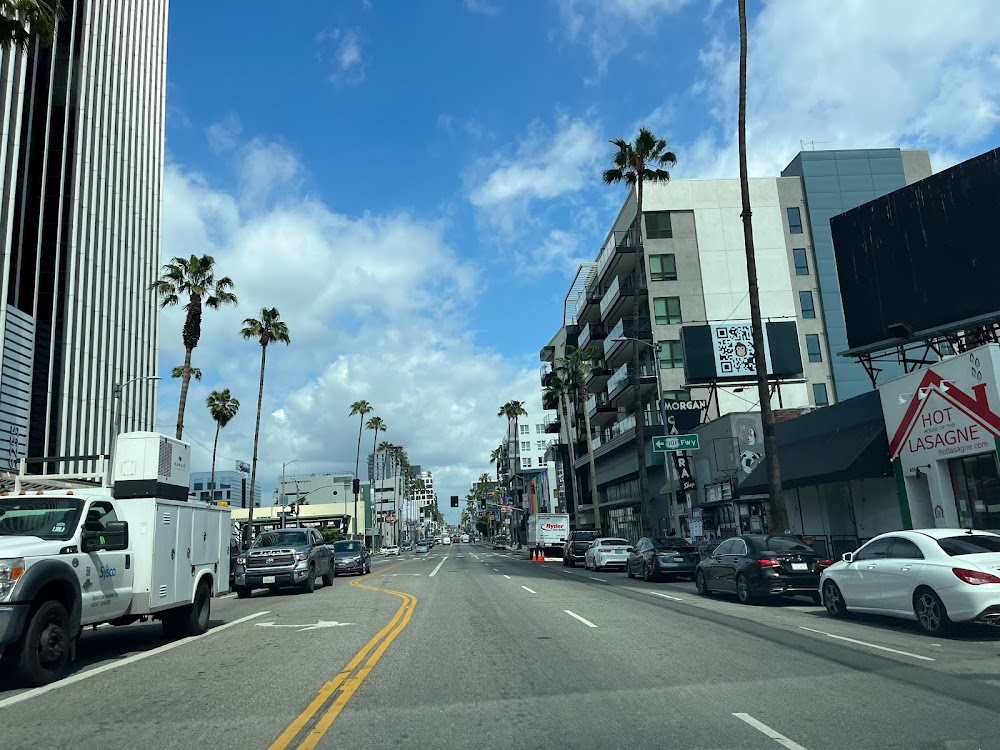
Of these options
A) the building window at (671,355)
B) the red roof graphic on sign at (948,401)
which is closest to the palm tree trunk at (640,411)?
the building window at (671,355)

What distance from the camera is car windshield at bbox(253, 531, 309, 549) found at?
75.7 ft

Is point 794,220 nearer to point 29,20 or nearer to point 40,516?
point 29,20

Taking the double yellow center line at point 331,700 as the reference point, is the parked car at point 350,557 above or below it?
above

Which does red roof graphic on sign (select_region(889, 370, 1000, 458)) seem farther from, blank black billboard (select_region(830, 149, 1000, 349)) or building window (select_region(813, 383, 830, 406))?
building window (select_region(813, 383, 830, 406))

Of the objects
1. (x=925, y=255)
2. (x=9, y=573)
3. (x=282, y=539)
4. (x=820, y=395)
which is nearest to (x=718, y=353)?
(x=925, y=255)

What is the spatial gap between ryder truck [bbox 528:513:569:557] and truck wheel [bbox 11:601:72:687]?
47501 millimetres

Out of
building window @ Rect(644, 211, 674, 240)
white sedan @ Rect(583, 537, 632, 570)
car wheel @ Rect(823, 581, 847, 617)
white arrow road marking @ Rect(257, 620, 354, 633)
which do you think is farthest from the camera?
building window @ Rect(644, 211, 674, 240)

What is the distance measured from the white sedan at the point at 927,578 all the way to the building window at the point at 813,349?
1579 inches

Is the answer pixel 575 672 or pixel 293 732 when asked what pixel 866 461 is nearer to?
pixel 575 672

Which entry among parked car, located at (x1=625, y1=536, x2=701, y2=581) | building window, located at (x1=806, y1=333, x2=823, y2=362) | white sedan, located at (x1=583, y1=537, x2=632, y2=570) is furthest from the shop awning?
building window, located at (x1=806, y1=333, x2=823, y2=362)

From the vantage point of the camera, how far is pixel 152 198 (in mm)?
57344

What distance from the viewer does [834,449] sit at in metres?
24.2

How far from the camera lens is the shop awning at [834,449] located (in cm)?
2194

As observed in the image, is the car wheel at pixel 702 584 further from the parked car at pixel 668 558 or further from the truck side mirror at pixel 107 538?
the truck side mirror at pixel 107 538
